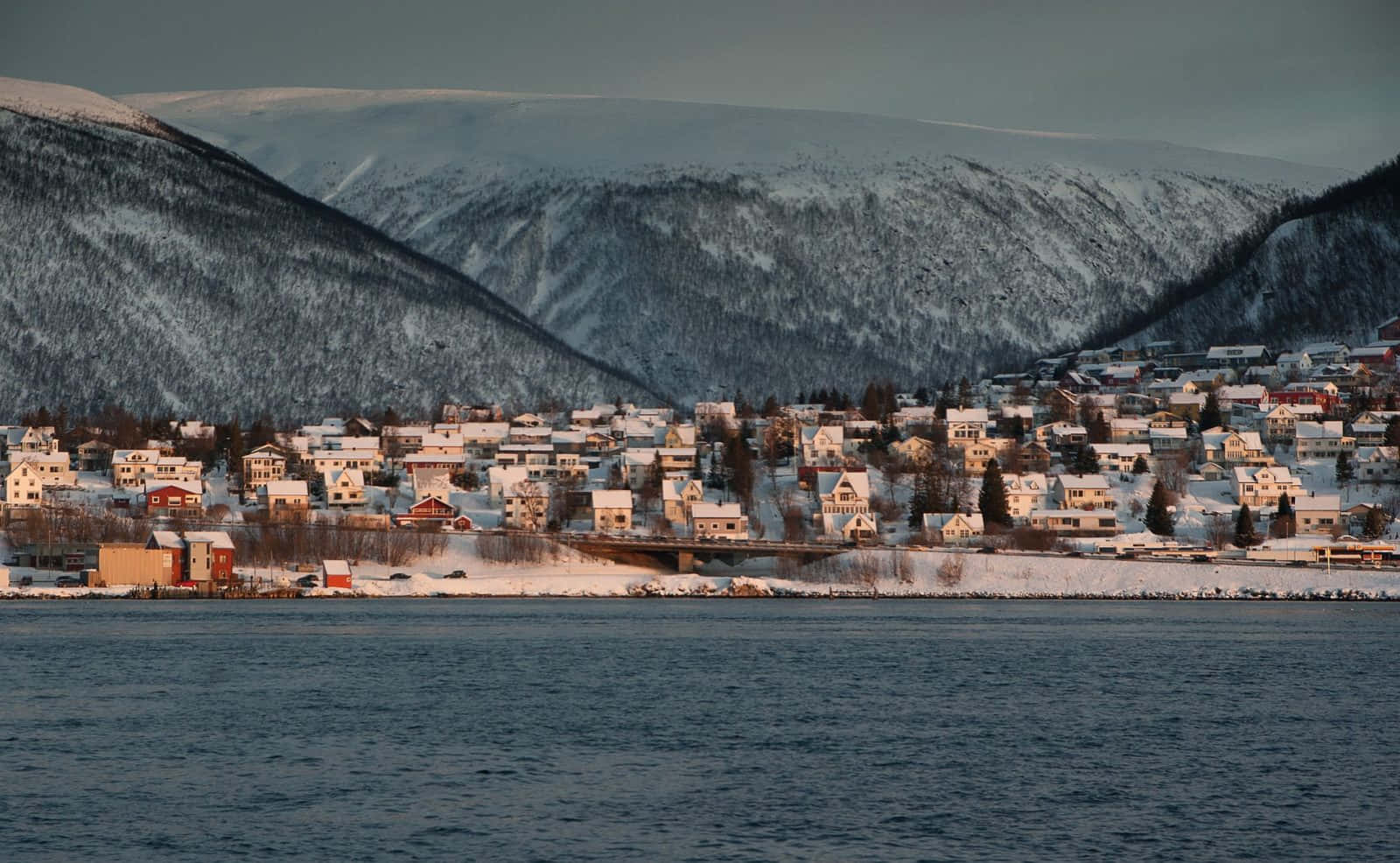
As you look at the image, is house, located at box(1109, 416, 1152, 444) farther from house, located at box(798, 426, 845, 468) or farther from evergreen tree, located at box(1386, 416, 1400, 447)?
house, located at box(798, 426, 845, 468)

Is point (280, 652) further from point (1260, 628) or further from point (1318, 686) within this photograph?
point (1260, 628)

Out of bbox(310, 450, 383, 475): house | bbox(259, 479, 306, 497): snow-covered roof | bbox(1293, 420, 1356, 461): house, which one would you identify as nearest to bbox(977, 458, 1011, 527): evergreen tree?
bbox(1293, 420, 1356, 461): house

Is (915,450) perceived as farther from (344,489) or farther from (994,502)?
(344,489)

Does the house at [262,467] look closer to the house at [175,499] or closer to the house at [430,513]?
the house at [175,499]

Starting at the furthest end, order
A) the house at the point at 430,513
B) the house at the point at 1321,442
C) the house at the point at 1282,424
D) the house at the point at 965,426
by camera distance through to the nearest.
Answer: the house at the point at 1282,424, the house at the point at 965,426, the house at the point at 1321,442, the house at the point at 430,513

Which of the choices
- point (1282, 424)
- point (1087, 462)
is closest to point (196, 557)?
point (1087, 462)

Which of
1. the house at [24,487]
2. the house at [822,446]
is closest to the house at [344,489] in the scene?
the house at [24,487]
